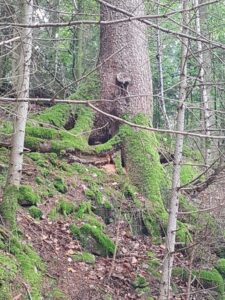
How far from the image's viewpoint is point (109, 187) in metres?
6.53

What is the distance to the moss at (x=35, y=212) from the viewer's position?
17.7 feet

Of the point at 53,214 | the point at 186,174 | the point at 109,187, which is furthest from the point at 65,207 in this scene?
the point at 186,174

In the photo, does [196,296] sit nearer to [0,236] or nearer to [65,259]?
[65,259]

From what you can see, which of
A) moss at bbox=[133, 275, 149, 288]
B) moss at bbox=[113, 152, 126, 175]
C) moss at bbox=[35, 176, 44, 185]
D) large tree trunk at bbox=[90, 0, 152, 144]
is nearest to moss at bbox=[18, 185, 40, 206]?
moss at bbox=[35, 176, 44, 185]

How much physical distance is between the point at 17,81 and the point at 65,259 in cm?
203

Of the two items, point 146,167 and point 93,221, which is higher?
point 146,167

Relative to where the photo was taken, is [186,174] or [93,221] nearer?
[93,221]

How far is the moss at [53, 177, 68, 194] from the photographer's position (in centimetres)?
611

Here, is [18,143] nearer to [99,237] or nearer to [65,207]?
[65,207]

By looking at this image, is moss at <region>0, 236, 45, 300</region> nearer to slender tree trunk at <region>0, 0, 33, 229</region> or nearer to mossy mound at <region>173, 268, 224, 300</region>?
slender tree trunk at <region>0, 0, 33, 229</region>

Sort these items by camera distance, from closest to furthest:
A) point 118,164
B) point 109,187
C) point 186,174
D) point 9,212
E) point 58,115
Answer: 1. point 9,212
2. point 109,187
3. point 118,164
4. point 58,115
5. point 186,174

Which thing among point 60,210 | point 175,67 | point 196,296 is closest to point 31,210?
point 60,210

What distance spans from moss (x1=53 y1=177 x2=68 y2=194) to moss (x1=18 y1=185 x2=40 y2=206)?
538 mm

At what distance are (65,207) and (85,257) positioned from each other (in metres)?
0.81
